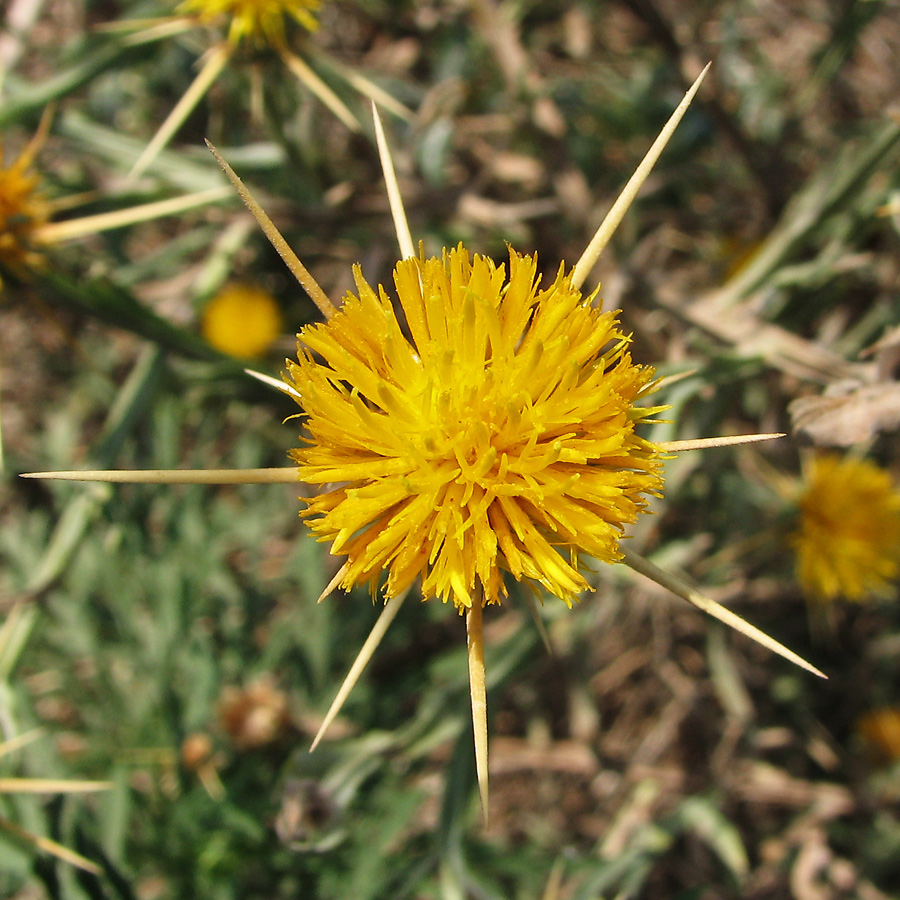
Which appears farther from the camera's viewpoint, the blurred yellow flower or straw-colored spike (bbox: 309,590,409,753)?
the blurred yellow flower

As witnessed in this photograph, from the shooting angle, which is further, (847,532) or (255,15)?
(847,532)

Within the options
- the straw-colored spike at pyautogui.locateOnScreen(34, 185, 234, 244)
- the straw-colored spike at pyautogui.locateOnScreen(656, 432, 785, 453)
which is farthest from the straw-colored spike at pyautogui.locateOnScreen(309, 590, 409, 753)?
the straw-colored spike at pyautogui.locateOnScreen(34, 185, 234, 244)

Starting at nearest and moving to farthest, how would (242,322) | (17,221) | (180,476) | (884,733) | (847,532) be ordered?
(180,476) < (17,221) < (847,532) < (884,733) < (242,322)

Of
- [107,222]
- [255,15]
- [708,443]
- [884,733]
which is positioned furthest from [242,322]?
[884,733]

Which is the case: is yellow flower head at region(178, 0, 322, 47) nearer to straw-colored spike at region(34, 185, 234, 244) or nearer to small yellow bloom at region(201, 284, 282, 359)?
straw-colored spike at region(34, 185, 234, 244)

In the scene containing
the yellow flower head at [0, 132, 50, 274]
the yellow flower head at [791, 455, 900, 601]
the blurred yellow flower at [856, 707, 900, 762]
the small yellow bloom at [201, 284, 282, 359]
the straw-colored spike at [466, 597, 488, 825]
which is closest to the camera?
the straw-colored spike at [466, 597, 488, 825]

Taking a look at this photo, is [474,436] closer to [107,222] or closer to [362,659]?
[362,659]

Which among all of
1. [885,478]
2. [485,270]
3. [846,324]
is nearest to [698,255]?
[846,324]
